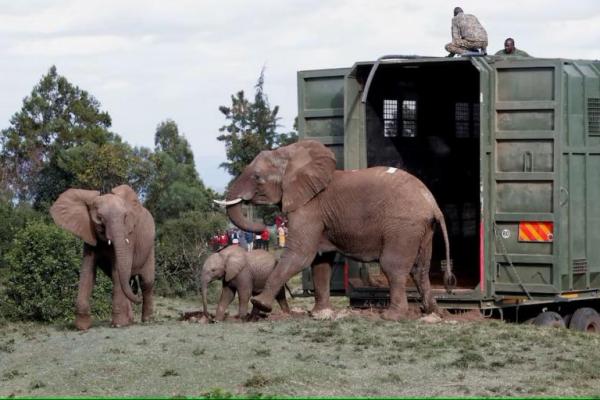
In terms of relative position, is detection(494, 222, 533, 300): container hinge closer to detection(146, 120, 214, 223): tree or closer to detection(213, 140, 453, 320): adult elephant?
detection(213, 140, 453, 320): adult elephant

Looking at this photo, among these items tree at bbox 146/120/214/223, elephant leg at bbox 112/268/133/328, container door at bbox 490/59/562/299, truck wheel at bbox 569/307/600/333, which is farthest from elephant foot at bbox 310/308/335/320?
tree at bbox 146/120/214/223

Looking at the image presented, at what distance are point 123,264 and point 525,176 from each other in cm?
527

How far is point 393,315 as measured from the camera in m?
16.6

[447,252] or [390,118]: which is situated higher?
[390,118]

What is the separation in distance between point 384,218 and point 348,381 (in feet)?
15.3

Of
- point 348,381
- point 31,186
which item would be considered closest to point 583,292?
point 348,381

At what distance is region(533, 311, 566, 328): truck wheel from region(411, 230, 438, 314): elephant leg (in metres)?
1.51

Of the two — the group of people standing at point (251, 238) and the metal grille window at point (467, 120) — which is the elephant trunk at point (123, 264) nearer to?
Result: the metal grille window at point (467, 120)

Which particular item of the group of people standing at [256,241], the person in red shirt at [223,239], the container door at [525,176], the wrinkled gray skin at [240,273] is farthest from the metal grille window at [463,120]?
the group of people standing at [256,241]

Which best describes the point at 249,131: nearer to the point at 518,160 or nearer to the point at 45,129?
the point at 45,129

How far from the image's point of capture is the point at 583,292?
17906 millimetres

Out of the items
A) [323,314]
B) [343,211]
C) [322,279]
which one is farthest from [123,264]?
[343,211]

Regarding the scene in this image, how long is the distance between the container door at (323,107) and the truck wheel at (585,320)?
3.82 metres

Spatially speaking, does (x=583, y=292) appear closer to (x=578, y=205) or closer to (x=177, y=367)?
(x=578, y=205)
